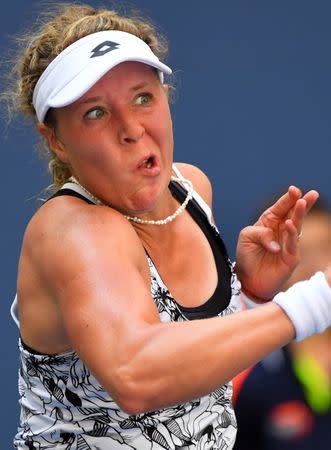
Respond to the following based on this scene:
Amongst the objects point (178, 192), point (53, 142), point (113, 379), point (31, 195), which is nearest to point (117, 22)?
point (53, 142)

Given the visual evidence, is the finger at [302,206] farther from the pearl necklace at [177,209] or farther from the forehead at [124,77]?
Result: the forehead at [124,77]

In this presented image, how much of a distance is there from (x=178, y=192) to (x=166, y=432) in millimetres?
457

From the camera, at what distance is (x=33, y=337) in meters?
1.54

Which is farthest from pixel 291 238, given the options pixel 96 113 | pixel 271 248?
pixel 96 113

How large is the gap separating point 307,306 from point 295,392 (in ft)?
3.67

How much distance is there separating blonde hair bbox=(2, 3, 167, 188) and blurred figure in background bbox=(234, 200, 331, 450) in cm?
73

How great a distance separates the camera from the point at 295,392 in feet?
7.64

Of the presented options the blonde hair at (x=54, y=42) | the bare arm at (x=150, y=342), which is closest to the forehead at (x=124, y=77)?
the blonde hair at (x=54, y=42)

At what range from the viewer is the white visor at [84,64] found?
144cm

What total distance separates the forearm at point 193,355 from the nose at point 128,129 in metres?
0.34

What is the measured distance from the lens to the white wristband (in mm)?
1245

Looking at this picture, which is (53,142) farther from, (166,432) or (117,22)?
(166,432)

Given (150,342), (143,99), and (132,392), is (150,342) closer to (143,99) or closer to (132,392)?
(132,392)

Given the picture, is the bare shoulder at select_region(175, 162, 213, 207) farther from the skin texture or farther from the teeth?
the teeth
